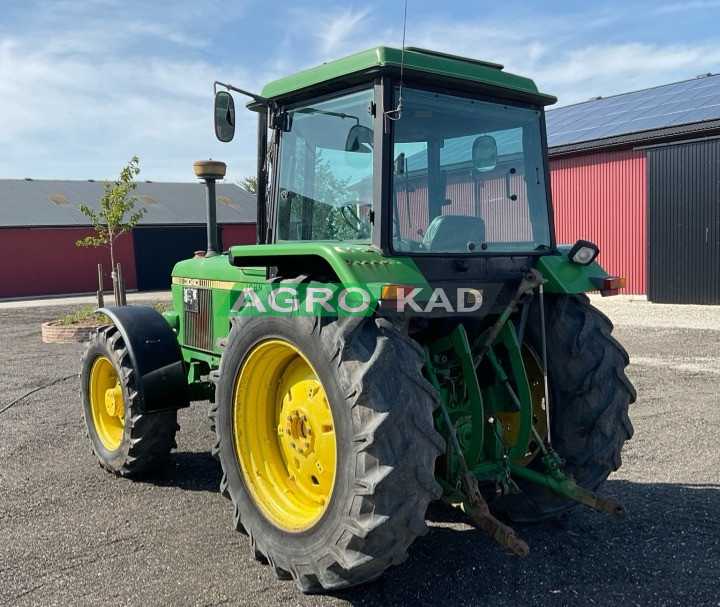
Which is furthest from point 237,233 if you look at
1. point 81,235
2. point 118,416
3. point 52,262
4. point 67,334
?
point 118,416

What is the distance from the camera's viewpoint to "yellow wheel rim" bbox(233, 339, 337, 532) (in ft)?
11.1

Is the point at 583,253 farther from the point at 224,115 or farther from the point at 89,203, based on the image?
the point at 89,203

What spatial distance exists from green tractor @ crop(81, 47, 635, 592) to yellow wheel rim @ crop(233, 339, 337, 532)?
10 mm

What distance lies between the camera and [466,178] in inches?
153

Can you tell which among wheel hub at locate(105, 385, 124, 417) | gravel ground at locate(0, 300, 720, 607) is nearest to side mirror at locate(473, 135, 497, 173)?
gravel ground at locate(0, 300, 720, 607)

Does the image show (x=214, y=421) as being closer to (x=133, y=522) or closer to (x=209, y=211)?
(x=133, y=522)

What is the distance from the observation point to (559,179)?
1862 centimetres

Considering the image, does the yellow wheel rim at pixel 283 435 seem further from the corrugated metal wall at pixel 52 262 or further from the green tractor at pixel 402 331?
the corrugated metal wall at pixel 52 262

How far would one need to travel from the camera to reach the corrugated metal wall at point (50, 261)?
27.0 meters

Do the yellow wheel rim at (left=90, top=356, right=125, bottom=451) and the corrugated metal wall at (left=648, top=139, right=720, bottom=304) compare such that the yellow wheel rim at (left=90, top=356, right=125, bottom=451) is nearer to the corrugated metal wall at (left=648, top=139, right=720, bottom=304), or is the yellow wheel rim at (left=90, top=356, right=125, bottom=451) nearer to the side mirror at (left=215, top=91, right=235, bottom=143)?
A: the side mirror at (left=215, top=91, right=235, bottom=143)

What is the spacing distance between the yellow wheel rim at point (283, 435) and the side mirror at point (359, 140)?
1.03 meters

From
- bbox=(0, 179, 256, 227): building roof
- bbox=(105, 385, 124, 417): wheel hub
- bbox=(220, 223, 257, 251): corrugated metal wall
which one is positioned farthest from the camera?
bbox=(220, 223, 257, 251): corrugated metal wall

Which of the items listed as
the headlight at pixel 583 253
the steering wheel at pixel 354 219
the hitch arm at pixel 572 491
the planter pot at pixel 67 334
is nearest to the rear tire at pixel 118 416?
the steering wheel at pixel 354 219

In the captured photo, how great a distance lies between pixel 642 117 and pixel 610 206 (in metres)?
2.54
